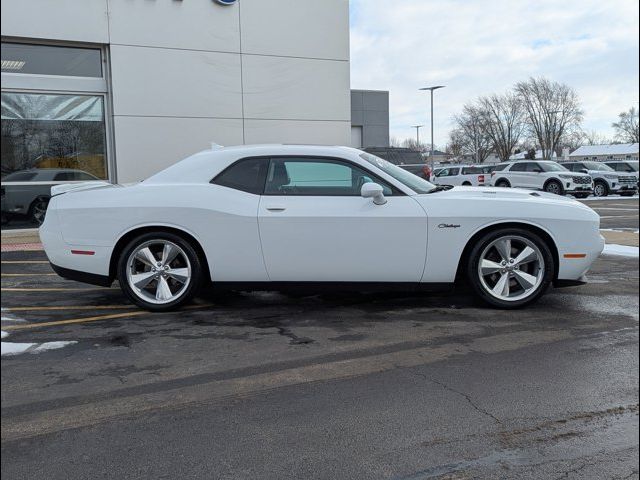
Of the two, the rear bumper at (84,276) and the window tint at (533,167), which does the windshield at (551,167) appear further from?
the rear bumper at (84,276)

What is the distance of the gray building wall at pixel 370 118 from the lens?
37.5m

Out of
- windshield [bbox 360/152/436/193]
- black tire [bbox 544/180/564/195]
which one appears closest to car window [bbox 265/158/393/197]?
windshield [bbox 360/152/436/193]

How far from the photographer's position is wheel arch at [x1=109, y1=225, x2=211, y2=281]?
517cm

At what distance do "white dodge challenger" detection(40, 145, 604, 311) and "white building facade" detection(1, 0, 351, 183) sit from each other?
7091mm

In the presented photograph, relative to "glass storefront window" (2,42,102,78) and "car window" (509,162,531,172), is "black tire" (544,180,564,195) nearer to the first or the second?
"car window" (509,162,531,172)

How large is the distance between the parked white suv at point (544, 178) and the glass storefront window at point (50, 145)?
16961mm

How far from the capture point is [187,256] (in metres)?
5.15

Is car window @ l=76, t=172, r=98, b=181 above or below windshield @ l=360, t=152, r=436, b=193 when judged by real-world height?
above

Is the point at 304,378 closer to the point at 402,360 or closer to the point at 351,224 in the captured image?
the point at 402,360

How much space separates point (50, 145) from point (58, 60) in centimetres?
174

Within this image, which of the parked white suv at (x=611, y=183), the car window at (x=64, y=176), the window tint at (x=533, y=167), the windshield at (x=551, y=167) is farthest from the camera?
the parked white suv at (x=611, y=183)

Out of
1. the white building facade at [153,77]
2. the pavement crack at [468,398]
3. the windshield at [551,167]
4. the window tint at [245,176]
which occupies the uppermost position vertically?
the white building facade at [153,77]

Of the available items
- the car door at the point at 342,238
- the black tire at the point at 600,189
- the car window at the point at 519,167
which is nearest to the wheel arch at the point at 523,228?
the car door at the point at 342,238

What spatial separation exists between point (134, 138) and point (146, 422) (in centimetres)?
1034
